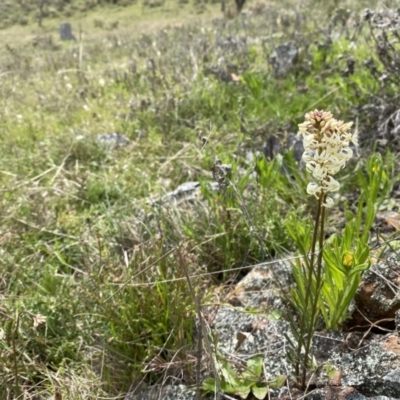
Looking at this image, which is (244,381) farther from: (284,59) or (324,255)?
(284,59)

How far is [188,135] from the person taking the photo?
3.84 metres

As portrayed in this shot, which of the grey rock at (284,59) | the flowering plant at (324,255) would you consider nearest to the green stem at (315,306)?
the flowering plant at (324,255)

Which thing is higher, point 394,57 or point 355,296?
point 394,57

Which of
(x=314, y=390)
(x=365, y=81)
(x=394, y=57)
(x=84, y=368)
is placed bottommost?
(x=84, y=368)

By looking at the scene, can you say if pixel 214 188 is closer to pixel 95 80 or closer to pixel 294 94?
pixel 294 94

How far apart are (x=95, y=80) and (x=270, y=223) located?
4.71 meters

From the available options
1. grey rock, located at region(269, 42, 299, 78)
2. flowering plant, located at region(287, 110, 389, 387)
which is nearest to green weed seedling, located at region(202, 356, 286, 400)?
flowering plant, located at region(287, 110, 389, 387)

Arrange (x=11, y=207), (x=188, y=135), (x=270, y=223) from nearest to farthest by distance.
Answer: (x=270, y=223) < (x=11, y=207) < (x=188, y=135)

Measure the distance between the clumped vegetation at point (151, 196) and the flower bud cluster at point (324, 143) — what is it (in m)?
0.40

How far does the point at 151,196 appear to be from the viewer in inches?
116

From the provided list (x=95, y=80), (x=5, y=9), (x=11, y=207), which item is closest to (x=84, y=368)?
(x=11, y=207)

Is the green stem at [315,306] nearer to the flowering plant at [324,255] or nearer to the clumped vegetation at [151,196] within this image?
the flowering plant at [324,255]

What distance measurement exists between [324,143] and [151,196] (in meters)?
1.92

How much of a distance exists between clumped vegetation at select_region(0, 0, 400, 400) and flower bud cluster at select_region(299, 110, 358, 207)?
40 cm
